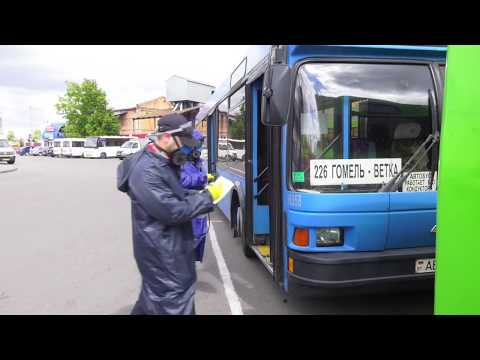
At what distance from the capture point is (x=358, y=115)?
351 centimetres

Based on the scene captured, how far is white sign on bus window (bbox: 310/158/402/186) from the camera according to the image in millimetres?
3477

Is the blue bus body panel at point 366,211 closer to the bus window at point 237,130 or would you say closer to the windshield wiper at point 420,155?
the windshield wiper at point 420,155

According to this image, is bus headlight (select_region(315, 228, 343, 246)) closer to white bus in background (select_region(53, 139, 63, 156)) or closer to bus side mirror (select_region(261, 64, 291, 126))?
bus side mirror (select_region(261, 64, 291, 126))

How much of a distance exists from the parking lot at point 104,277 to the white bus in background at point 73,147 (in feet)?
149

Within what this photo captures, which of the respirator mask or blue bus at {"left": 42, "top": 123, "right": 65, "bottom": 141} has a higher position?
blue bus at {"left": 42, "top": 123, "right": 65, "bottom": 141}

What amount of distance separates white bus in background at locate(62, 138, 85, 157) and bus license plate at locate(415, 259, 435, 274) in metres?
53.3

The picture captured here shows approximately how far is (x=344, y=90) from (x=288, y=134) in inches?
24.3

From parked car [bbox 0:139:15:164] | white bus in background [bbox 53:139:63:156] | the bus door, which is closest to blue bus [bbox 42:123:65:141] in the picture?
white bus in background [bbox 53:139:63:156]

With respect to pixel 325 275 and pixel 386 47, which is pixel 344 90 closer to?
pixel 386 47

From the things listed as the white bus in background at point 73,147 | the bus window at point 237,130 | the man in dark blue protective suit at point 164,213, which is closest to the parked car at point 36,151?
the white bus in background at point 73,147

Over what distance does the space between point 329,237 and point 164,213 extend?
1.65 meters

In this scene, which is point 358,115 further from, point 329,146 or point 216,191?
point 216,191

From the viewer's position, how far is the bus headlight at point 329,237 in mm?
3445
